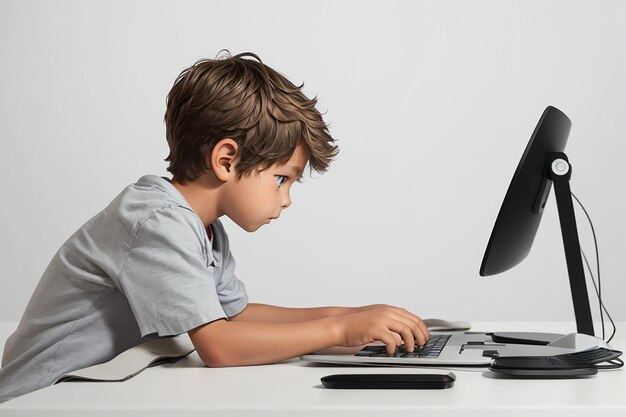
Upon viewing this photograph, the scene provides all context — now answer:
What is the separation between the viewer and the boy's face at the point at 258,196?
114cm

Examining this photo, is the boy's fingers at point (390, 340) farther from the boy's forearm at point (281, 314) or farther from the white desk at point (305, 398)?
the boy's forearm at point (281, 314)

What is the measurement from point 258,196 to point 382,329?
300 millimetres

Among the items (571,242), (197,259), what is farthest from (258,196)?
(571,242)

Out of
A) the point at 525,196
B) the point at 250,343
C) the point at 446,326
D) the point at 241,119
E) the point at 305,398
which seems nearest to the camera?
the point at 305,398

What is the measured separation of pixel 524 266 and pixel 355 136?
916 millimetres

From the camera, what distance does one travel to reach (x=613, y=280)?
349cm

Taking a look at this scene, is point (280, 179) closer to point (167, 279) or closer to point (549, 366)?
point (167, 279)

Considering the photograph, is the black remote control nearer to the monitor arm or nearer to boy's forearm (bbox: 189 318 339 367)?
boy's forearm (bbox: 189 318 339 367)

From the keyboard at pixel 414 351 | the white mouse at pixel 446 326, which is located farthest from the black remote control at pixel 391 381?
the white mouse at pixel 446 326

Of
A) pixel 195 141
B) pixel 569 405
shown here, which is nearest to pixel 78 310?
pixel 195 141

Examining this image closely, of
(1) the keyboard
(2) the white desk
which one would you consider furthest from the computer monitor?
(2) the white desk

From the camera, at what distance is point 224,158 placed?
45.0 inches

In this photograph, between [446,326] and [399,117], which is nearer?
[446,326]

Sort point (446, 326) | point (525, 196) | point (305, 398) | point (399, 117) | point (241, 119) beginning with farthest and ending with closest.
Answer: point (399, 117), point (446, 326), point (241, 119), point (525, 196), point (305, 398)
